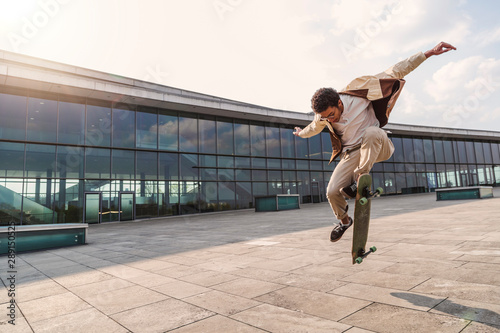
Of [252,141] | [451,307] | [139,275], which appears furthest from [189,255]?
[252,141]

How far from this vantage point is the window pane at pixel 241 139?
23117 mm

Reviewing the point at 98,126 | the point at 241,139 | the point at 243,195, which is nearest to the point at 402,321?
the point at 98,126

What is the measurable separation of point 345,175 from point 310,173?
2271cm

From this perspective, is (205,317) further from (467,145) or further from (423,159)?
(467,145)

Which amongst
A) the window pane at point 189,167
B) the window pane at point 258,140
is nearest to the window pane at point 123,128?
the window pane at point 189,167

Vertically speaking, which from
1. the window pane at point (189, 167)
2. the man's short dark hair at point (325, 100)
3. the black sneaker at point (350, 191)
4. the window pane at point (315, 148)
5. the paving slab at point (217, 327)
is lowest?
the paving slab at point (217, 327)

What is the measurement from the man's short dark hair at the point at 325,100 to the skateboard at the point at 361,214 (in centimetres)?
93

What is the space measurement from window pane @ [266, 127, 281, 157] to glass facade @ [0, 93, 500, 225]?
0.09 m

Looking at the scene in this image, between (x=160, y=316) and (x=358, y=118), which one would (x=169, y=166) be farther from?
(x=160, y=316)

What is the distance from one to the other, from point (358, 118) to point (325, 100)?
→ 1.60ft

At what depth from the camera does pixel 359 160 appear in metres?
3.72

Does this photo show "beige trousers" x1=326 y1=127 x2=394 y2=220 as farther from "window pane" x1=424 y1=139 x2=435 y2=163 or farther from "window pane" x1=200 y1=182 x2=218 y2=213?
"window pane" x1=424 y1=139 x2=435 y2=163

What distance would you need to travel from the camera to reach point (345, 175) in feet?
12.4

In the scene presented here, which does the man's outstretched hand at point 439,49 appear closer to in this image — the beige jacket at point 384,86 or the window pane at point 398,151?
the beige jacket at point 384,86
